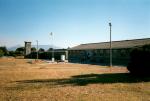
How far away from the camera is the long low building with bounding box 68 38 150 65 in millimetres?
54625

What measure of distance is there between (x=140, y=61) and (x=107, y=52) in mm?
39718

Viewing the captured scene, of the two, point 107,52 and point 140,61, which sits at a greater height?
point 107,52

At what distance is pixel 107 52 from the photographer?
62188 mm

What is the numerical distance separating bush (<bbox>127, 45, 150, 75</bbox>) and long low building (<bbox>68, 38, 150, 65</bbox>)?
65.4ft

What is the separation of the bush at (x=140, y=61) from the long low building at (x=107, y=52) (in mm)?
19923

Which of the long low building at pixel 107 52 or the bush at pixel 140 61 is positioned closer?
the bush at pixel 140 61

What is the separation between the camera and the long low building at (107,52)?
179 feet

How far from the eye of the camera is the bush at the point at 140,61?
2212 cm

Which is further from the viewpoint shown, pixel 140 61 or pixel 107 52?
pixel 107 52

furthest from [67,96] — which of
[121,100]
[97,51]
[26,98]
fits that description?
[97,51]

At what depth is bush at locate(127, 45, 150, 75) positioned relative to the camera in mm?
22125

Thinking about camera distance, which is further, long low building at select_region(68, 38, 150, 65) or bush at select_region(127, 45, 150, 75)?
long low building at select_region(68, 38, 150, 65)

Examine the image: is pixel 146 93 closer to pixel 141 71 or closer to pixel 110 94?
pixel 110 94

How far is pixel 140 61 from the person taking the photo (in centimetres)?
2255
